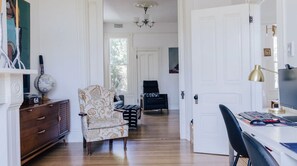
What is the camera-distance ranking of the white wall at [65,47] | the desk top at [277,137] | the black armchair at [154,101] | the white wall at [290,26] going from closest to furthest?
the desk top at [277,137] → the white wall at [290,26] → the white wall at [65,47] → the black armchair at [154,101]

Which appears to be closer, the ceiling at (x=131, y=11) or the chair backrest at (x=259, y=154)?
the chair backrest at (x=259, y=154)

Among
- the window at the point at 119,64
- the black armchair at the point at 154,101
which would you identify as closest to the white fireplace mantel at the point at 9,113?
the black armchair at the point at 154,101

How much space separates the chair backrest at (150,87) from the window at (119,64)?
74 centimetres

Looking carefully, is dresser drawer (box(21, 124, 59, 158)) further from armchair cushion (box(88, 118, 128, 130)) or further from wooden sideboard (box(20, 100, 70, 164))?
armchair cushion (box(88, 118, 128, 130))

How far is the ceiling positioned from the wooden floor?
3570 millimetres

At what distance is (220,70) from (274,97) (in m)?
2.62

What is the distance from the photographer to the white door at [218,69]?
3693 mm

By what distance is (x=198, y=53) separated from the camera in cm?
391

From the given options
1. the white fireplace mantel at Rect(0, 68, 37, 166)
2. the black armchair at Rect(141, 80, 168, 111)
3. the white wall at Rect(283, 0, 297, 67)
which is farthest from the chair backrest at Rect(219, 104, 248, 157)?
the black armchair at Rect(141, 80, 168, 111)

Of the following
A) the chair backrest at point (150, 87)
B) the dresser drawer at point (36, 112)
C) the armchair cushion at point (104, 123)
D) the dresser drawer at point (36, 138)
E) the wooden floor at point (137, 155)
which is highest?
the chair backrest at point (150, 87)

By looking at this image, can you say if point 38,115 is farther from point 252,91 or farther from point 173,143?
point 252,91

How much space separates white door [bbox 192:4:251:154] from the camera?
12.1ft

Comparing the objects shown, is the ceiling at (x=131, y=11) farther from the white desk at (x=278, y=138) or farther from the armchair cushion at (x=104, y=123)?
the white desk at (x=278, y=138)

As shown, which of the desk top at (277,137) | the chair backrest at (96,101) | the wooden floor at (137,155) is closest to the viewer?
the desk top at (277,137)
